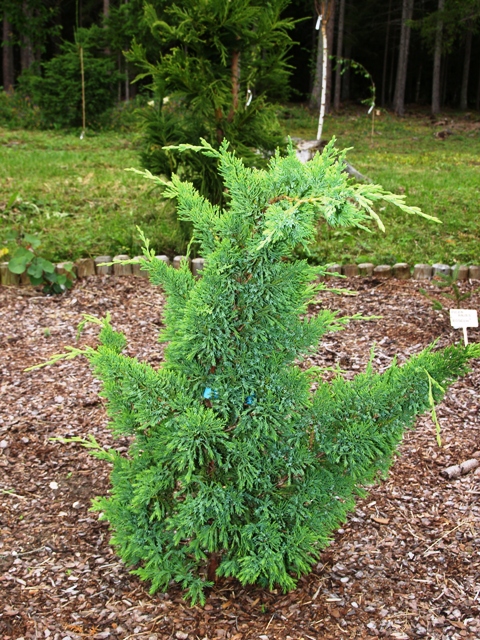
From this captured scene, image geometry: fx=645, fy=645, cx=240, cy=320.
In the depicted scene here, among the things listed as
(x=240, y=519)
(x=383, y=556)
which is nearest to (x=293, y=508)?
(x=240, y=519)

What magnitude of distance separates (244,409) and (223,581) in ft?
2.42

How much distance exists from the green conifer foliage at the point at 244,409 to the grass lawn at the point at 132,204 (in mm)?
3186

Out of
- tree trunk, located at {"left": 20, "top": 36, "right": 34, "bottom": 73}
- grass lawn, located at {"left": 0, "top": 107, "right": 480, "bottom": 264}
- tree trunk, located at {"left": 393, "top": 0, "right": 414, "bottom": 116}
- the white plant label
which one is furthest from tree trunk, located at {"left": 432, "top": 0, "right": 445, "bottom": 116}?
the white plant label

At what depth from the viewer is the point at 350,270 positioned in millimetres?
5617

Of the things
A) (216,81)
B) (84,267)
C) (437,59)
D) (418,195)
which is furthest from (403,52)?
(84,267)

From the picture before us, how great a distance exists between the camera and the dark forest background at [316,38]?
1823 centimetres

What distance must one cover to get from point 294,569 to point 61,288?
3.81 meters

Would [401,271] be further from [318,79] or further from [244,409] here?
[318,79]

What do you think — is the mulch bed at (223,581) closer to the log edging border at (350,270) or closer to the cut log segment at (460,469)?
the cut log segment at (460,469)

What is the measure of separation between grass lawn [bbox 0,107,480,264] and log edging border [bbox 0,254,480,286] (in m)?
0.15

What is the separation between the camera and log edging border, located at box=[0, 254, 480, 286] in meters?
5.51

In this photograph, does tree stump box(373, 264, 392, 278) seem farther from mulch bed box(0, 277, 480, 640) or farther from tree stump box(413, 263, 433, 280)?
mulch bed box(0, 277, 480, 640)

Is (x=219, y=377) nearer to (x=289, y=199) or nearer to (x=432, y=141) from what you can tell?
(x=289, y=199)

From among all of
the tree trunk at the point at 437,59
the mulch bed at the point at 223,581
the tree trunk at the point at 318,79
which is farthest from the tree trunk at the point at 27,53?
the mulch bed at the point at 223,581
